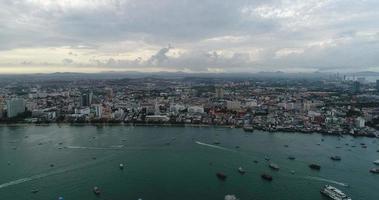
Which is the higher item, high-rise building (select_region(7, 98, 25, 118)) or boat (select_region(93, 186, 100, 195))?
high-rise building (select_region(7, 98, 25, 118))

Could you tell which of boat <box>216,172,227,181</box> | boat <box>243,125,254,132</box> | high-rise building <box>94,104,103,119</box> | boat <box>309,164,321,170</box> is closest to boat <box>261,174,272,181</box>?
boat <box>216,172,227,181</box>

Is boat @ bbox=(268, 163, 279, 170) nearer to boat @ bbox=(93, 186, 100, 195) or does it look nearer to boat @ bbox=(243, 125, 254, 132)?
boat @ bbox=(93, 186, 100, 195)

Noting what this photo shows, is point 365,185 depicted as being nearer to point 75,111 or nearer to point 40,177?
point 40,177

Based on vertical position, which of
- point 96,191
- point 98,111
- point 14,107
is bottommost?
point 96,191

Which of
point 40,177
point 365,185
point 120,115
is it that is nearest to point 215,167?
point 365,185

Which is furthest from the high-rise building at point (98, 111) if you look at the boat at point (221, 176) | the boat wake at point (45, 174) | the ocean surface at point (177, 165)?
the boat at point (221, 176)

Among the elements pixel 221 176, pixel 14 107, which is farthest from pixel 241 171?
pixel 14 107

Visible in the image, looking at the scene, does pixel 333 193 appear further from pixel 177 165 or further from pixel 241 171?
pixel 177 165
